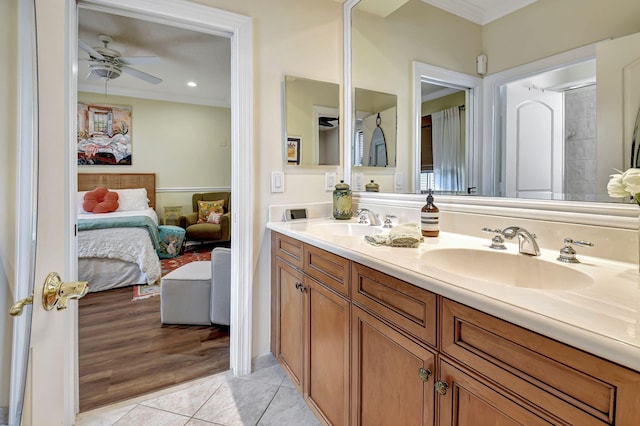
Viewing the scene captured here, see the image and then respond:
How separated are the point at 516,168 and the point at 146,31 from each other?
3.41m

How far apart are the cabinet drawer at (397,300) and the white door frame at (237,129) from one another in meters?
0.92

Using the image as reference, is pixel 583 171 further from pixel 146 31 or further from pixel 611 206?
pixel 146 31

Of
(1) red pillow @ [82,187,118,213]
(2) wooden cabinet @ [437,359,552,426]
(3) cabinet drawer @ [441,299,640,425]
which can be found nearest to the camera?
(3) cabinet drawer @ [441,299,640,425]

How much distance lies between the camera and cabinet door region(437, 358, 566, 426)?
24.1 inches

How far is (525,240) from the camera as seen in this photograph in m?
1.03

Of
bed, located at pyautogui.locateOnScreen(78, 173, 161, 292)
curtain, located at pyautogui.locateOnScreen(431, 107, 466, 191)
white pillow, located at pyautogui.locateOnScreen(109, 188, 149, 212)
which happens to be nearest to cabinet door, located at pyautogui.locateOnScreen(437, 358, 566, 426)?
curtain, located at pyautogui.locateOnScreen(431, 107, 466, 191)

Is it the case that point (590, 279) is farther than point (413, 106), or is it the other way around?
point (413, 106)

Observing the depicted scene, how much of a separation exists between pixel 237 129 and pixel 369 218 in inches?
35.7

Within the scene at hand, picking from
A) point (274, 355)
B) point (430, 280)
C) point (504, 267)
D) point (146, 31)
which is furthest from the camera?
point (146, 31)

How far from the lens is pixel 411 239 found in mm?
1174

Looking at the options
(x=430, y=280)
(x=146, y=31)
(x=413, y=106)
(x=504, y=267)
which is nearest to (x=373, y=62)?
(x=413, y=106)

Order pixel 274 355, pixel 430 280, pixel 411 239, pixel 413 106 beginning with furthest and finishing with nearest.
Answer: pixel 274 355 → pixel 413 106 → pixel 411 239 → pixel 430 280

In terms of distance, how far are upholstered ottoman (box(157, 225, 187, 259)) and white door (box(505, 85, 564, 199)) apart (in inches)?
177

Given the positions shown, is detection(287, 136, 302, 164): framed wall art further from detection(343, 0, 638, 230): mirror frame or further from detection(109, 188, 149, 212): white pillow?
detection(109, 188, 149, 212): white pillow
